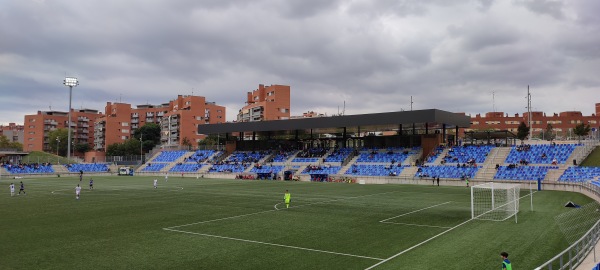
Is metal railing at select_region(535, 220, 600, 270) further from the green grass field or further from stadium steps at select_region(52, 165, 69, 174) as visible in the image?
stadium steps at select_region(52, 165, 69, 174)

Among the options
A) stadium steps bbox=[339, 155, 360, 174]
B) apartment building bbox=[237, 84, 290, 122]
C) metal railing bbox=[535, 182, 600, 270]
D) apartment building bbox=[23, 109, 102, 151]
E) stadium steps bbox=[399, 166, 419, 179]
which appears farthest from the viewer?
apartment building bbox=[23, 109, 102, 151]

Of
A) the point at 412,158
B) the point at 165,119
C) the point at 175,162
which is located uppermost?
the point at 165,119

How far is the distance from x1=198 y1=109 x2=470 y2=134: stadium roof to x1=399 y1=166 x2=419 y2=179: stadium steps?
7.07 metres

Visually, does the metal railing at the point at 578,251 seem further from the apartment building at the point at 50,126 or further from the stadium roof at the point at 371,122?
the apartment building at the point at 50,126

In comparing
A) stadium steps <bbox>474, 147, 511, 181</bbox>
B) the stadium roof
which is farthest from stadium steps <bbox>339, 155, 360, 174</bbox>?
stadium steps <bbox>474, 147, 511, 181</bbox>

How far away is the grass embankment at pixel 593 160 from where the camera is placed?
50.7m

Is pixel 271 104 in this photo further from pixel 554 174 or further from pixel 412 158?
pixel 554 174

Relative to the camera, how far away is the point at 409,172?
61.3 metres

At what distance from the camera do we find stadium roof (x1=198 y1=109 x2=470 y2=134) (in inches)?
2445

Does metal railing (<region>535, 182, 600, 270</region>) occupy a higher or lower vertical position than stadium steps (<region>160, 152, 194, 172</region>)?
lower

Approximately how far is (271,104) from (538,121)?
4002 inches

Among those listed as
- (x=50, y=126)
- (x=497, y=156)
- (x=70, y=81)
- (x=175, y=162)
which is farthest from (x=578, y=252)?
(x=50, y=126)

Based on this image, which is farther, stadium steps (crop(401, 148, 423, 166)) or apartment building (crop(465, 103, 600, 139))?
apartment building (crop(465, 103, 600, 139))

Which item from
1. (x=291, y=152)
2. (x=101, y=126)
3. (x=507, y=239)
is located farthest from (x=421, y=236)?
(x=101, y=126)
